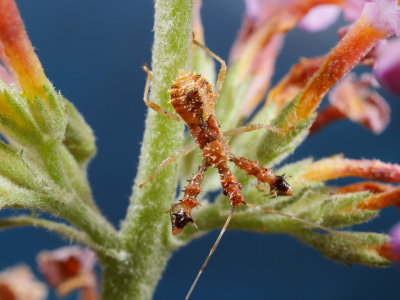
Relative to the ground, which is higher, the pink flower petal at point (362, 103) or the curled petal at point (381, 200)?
the pink flower petal at point (362, 103)

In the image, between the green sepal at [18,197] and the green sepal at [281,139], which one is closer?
the green sepal at [18,197]

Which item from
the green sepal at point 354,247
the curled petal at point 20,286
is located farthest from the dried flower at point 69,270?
the green sepal at point 354,247

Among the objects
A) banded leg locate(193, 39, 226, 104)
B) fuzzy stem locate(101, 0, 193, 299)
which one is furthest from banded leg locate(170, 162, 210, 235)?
banded leg locate(193, 39, 226, 104)

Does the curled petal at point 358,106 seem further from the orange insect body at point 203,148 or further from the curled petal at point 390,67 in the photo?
the orange insect body at point 203,148

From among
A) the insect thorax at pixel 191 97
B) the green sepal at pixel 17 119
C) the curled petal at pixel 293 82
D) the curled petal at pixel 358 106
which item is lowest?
the green sepal at pixel 17 119

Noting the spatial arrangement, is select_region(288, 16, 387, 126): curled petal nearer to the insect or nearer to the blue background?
the insect

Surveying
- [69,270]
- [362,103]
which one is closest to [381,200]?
[362,103]
